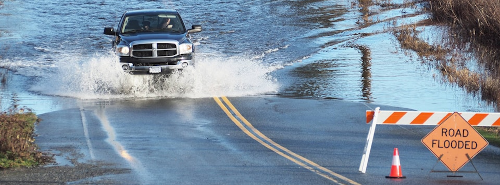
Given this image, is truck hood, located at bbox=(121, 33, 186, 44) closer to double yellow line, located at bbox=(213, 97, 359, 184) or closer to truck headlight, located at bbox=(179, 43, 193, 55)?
truck headlight, located at bbox=(179, 43, 193, 55)

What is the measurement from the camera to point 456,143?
38.8 ft

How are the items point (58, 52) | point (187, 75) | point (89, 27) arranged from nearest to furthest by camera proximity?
point (187, 75) → point (58, 52) → point (89, 27)

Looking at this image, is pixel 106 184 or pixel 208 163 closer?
pixel 106 184

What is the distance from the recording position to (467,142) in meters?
11.8

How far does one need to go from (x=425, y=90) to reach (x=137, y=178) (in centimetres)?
1081

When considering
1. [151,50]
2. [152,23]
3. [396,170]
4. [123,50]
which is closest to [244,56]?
[152,23]

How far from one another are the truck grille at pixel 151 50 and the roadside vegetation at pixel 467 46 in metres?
7.26

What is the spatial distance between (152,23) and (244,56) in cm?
849

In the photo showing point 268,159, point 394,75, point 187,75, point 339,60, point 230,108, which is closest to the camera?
point 268,159

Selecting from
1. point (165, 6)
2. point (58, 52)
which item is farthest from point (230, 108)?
point (165, 6)

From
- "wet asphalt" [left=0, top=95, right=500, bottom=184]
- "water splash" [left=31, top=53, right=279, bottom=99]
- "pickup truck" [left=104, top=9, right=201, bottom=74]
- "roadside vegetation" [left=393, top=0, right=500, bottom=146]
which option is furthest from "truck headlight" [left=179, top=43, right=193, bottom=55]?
"roadside vegetation" [left=393, top=0, right=500, bottom=146]

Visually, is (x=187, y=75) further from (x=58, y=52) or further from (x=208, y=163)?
(x=58, y=52)

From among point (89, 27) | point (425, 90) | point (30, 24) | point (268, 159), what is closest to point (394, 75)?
point (425, 90)

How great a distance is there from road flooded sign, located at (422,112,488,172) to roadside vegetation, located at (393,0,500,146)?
23.0ft
